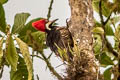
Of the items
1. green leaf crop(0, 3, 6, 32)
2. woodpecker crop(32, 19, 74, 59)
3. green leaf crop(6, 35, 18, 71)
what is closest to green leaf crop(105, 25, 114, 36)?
woodpecker crop(32, 19, 74, 59)

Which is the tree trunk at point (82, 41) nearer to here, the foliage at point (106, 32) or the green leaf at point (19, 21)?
the foliage at point (106, 32)

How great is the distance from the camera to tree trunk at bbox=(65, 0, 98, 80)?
276 cm

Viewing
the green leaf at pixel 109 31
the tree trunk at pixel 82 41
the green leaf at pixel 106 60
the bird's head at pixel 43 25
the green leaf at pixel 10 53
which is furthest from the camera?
the green leaf at pixel 109 31

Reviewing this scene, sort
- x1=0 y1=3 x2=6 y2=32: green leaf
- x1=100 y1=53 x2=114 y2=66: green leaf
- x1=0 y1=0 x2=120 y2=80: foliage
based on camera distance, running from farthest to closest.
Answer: x1=100 y1=53 x2=114 y2=66: green leaf → x1=0 y1=3 x2=6 y2=32: green leaf → x1=0 y1=0 x2=120 y2=80: foliage

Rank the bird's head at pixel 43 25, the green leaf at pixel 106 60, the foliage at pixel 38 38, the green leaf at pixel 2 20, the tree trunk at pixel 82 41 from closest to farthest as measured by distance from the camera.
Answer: the tree trunk at pixel 82 41, the foliage at pixel 38 38, the green leaf at pixel 2 20, the bird's head at pixel 43 25, the green leaf at pixel 106 60

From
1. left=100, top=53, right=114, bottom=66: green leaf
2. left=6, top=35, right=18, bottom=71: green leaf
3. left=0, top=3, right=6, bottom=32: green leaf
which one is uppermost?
left=0, top=3, right=6, bottom=32: green leaf

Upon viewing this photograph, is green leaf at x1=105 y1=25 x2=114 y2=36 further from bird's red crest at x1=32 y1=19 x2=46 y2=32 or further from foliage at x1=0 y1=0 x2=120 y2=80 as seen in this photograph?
bird's red crest at x1=32 y1=19 x2=46 y2=32

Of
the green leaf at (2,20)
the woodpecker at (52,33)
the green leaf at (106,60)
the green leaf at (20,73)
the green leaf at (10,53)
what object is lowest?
the green leaf at (10,53)

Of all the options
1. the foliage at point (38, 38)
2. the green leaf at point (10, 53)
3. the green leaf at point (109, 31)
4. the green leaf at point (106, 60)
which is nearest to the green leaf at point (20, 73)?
the foliage at point (38, 38)

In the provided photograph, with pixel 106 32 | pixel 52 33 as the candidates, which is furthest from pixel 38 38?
pixel 106 32

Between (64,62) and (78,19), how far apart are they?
0.48 metres

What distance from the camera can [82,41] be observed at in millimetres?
2914

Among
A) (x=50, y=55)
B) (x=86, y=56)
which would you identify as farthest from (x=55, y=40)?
(x=86, y=56)

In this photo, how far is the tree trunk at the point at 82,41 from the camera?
2762 mm
